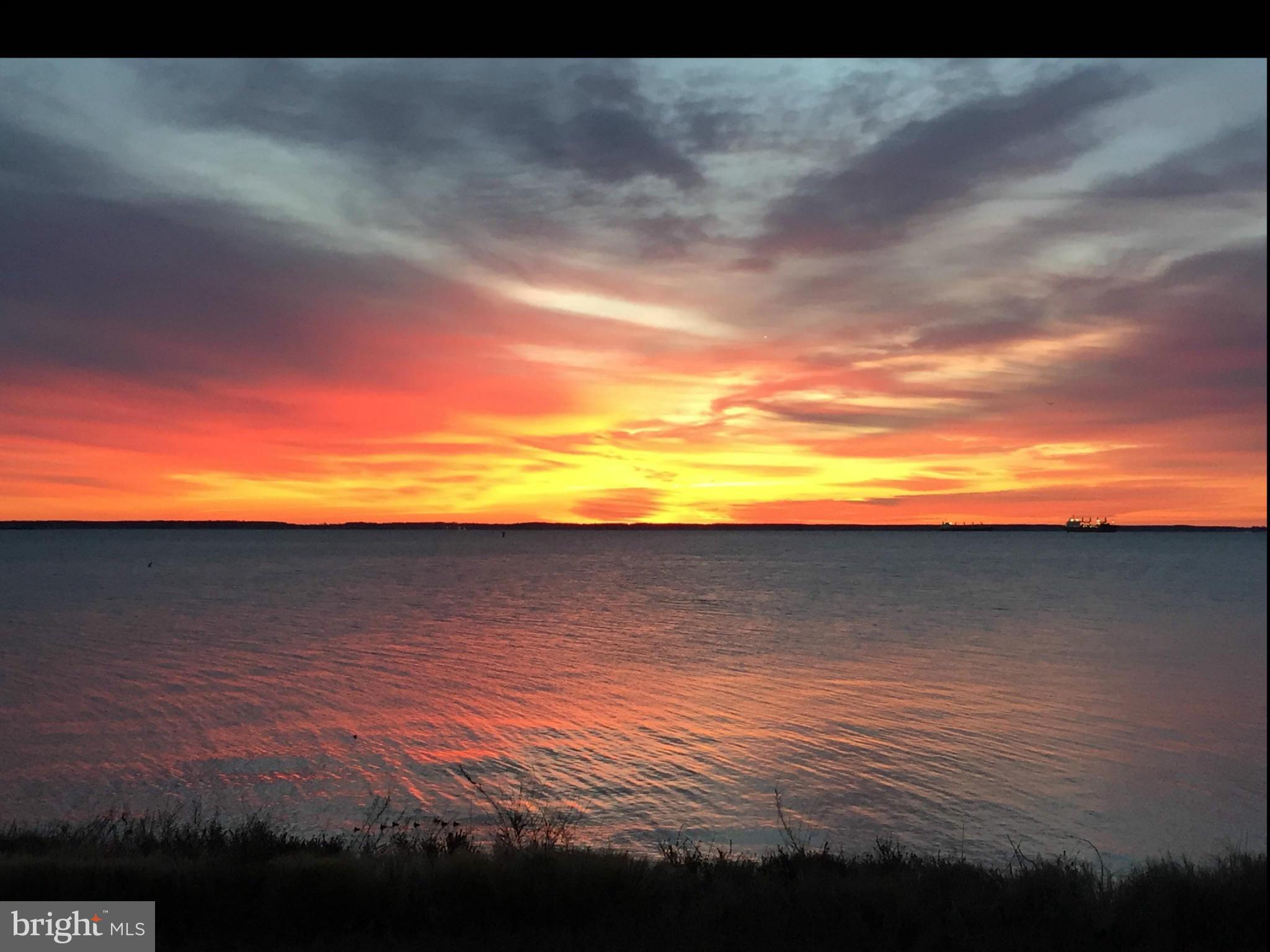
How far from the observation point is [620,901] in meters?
7.73

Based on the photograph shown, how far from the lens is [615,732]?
64.7ft

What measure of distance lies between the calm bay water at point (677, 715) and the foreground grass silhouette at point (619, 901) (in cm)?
334

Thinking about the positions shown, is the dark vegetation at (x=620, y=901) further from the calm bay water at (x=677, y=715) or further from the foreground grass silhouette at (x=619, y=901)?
the calm bay water at (x=677, y=715)

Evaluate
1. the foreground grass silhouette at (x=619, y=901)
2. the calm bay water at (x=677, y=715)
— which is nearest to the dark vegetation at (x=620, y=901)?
the foreground grass silhouette at (x=619, y=901)

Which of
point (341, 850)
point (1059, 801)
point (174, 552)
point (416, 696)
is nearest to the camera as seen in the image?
point (341, 850)

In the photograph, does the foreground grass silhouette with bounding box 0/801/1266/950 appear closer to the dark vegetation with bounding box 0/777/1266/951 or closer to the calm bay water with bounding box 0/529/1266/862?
the dark vegetation with bounding box 0/777/1266/951

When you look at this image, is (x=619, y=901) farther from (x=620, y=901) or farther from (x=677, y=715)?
(x=677, y=715)

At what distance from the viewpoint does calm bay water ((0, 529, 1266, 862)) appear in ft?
46.8

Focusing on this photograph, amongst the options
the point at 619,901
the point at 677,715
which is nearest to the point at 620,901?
the point at 619,901

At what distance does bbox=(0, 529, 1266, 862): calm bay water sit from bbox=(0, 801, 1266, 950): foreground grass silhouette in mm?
3336
